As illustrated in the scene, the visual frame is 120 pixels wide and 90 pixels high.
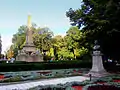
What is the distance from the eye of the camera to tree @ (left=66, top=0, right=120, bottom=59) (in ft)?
66.8

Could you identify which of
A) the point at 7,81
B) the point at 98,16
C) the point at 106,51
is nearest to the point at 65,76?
the point at 7,81

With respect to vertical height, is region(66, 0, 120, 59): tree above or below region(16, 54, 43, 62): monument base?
above

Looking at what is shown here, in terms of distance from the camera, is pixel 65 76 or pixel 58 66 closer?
pixel 65 76

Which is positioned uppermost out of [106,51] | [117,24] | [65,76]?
[117,24]

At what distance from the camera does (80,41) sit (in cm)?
2744

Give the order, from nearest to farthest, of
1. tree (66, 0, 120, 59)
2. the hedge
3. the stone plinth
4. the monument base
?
tree (66, 0, 120, 59)
the stone plinth
the hedge
the monument base

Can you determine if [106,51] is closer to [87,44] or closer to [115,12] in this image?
[87,44]

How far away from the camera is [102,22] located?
70.3ft

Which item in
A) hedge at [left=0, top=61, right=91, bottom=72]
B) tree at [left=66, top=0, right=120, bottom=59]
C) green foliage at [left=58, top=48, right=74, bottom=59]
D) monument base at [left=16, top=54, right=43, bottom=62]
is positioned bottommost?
hedge at [left=0, top=61, right=91, bottom=72]

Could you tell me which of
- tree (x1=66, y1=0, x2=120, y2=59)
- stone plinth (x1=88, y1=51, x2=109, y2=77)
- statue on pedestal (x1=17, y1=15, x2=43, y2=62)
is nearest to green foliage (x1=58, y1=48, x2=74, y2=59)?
statue on pedestal (x1=17, y1=15, x2=43, y2=62)

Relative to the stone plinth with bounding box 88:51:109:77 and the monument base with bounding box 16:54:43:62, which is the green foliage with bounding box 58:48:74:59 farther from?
the stone plinth with bounding box 88:51:109:77

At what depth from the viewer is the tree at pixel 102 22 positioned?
66.8 feet

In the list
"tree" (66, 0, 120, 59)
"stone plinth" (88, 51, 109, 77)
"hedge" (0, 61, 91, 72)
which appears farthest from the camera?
"hedge" (0, 61, 91, 72)

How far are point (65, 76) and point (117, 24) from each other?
705 centimetres
